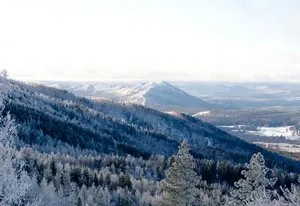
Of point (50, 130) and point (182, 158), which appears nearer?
point (182, 158)

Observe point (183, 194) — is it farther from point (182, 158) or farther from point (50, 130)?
point (50, 130)

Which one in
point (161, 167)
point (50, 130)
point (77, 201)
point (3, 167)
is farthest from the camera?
point (50, 130)

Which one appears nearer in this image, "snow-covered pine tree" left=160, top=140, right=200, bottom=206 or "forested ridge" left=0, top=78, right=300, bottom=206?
"forested ridge" left=0, top=78, right=300, bottom=206

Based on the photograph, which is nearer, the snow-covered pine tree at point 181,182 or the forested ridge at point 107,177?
the forested ridge at point 107,177

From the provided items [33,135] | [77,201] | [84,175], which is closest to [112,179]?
[84,175]

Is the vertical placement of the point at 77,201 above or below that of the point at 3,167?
below

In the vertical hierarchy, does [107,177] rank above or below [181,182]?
below

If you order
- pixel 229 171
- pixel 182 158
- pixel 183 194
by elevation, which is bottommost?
pixel 229 171

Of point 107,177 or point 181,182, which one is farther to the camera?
point 107,177
